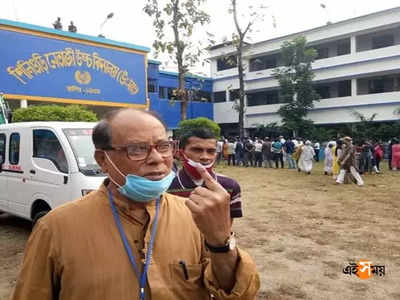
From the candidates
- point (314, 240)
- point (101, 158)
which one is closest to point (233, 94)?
point (314, 240)

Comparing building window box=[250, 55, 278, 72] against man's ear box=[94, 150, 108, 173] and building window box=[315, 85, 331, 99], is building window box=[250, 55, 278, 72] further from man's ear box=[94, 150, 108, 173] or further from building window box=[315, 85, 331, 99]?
man's ear box=[94, 150, 108, 173]

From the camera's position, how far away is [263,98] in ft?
103

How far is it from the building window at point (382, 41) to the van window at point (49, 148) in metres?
25.6

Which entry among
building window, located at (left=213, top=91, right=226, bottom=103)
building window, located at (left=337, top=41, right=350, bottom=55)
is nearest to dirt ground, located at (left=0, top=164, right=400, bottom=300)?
building window, located at (left=337, top=41, right=350, bottom=55)

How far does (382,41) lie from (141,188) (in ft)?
91.2

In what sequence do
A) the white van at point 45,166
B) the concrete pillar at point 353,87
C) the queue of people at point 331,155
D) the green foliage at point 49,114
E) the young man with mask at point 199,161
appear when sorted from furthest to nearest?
the concrete pillar at point 353,87 < the queue of people at point 331,155 < the green foliage at point 49,114 < the white van at point 45,166 < the young man with mask at point 199,161

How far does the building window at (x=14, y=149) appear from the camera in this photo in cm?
541

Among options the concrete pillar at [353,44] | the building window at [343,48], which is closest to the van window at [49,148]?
the concrete pillar at [353,44]

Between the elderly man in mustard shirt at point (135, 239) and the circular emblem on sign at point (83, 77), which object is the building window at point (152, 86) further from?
the elderly man in mustard shirt at point (135, 239)

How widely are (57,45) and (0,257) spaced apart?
13.4m

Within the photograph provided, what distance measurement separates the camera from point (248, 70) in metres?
31.5

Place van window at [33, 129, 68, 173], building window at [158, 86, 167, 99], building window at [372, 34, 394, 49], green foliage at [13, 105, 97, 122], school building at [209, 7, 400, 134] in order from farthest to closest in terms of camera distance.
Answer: building window at [158, 86, 167, 99] → building window at [372, 34, 394, 49] → school building at [209, 7, 400, 134] → green foliage at [13, 105, 97, 122] → van window at [33, 129, 68, 173]

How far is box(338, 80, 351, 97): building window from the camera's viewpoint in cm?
2620

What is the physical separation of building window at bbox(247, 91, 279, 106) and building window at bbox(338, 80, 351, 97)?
512cm
